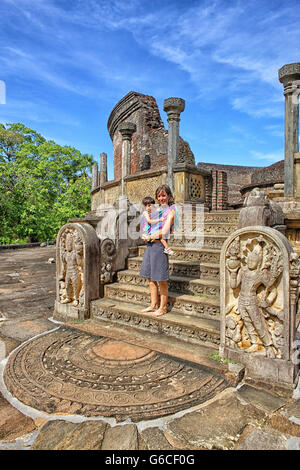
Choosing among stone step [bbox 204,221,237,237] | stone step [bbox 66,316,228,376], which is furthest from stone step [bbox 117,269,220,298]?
stone step [bbox 204,221,237,237]

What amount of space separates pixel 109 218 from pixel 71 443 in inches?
131

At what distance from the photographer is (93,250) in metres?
4.15

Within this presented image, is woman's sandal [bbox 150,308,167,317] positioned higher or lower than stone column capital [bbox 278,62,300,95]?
lower

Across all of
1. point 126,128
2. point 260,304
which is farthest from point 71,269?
point 126,128

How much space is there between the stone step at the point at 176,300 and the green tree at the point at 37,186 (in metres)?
15.0

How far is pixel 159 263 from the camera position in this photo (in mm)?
3549

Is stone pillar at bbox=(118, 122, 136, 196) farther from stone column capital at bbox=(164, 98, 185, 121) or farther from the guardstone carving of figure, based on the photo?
the guardstone carving of figure

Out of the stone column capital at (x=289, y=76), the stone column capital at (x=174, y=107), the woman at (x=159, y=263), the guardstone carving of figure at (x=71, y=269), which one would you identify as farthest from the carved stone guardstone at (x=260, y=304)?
the stone column capital at (x=174, y=107)

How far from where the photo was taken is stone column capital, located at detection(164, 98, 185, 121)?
748cm

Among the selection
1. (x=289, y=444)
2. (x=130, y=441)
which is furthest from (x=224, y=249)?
(x=130, y=441)

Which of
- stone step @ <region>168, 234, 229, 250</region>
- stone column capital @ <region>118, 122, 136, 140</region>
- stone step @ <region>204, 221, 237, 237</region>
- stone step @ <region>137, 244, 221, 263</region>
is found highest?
stone column capital @ <region>118, 122, 136, 140</region>

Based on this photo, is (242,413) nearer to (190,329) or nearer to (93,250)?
(190,329)

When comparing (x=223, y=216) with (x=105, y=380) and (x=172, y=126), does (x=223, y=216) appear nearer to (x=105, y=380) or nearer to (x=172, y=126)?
(x=172, y=126)

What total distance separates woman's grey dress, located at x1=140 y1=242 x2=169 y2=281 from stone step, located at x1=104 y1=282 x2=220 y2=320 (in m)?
0.37
